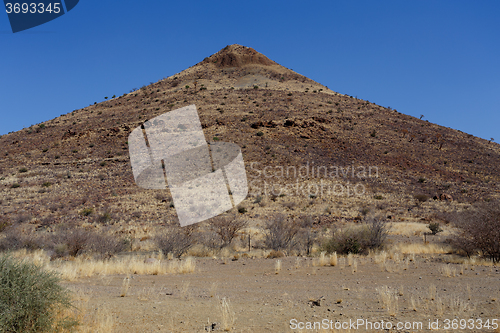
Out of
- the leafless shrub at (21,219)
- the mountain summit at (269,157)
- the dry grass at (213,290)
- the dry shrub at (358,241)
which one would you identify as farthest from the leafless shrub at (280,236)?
the leafless shrub at (21,219)

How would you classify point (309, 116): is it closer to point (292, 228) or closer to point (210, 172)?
point (210, 172)

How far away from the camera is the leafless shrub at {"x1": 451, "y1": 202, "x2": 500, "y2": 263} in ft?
43.8

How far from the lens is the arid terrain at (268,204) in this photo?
816 cm

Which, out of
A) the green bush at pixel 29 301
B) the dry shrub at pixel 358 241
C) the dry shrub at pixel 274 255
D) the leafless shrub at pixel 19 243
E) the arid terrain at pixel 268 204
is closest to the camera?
the green bush at pixel 29 301

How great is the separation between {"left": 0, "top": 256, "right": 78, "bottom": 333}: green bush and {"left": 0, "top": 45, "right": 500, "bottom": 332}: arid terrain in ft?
2.84

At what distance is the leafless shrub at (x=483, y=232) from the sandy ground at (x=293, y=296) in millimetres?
1814

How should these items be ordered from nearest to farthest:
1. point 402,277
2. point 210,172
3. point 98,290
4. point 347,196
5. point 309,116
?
1. point 98,290
2. point 402,277
3. point 347,196
4. point 210,172
5. point 309,116

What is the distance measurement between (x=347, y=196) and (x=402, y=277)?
26.4m

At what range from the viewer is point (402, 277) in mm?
11141

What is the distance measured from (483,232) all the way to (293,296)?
9.40 m

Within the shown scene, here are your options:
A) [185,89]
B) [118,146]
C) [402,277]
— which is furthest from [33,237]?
[185,89]

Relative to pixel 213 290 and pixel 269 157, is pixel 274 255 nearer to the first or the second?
pixel 213 290

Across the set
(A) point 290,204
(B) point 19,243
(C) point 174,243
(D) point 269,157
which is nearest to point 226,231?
(C) point 174,243

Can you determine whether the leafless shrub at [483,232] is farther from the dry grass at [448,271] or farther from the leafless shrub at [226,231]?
the leafless shrub at [226,231]
